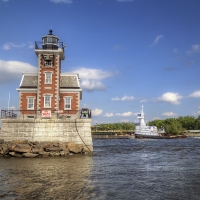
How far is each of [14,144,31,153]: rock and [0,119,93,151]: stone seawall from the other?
1.67 m

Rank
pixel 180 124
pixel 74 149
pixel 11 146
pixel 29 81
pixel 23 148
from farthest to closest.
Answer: pixel 180 124, pixel 29 81, pixel 74 149, pixel 11 146, pixel 23 148

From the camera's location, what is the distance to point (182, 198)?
11.2 meters

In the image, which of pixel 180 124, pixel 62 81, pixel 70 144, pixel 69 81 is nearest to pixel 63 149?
pixel 70 144

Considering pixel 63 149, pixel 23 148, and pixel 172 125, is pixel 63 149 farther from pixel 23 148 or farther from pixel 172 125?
pixel 172 125

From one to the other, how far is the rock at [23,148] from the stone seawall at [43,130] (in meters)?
1.67

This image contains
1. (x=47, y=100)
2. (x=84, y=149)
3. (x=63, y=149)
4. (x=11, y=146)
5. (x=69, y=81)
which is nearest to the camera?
(x=11, y=146)

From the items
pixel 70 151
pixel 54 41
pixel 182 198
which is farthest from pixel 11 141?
pixel 182 198

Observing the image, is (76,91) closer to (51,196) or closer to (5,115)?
(5,115)

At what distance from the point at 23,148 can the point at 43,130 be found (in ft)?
9.86

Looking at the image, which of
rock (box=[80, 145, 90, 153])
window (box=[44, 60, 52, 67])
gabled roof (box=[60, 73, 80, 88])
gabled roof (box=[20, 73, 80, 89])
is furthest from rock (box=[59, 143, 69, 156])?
window (box=[44, 60, 52, 67])

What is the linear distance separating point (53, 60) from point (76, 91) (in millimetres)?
5027

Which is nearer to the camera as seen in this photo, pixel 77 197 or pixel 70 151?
pixel 77 197

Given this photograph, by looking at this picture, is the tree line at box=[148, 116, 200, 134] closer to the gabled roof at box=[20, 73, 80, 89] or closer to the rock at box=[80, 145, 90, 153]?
the gabled roof at box=[20, 73, 80, 89]

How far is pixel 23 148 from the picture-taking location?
25.1 meters
